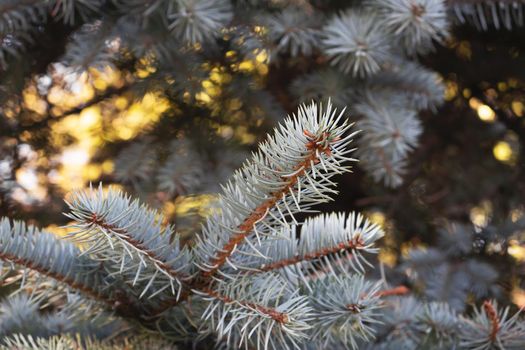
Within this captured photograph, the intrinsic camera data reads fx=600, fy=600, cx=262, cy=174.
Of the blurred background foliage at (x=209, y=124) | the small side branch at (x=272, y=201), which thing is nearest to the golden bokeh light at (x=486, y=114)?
the blurred background foliage at (x=209, y=124)

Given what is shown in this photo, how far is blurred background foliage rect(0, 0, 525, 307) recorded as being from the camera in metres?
0.82

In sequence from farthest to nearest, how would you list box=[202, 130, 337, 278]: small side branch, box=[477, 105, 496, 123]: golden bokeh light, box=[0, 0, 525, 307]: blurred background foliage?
box=[477, 105, 496, 123]: golden bokeh light
box=[0, 0, 525, 307]: blurred background foliage
box=[202, 130, 337, 278]: small side branch

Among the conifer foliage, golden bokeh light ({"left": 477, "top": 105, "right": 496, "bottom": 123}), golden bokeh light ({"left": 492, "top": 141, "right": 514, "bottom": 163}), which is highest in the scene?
golden bokeh light ({"left": 477, "top": 105, "right": 496, "bottom": 123})

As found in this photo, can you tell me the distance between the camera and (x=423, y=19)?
748 mm

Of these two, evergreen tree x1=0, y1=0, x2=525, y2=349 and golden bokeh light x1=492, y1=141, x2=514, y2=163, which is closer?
evergreen tree x1=0, y1=0, x2=525, y2=349

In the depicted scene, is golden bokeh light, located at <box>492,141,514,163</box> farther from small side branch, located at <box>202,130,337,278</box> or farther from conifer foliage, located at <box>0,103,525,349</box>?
small side branch, located at <box>202,130,337,278</box>

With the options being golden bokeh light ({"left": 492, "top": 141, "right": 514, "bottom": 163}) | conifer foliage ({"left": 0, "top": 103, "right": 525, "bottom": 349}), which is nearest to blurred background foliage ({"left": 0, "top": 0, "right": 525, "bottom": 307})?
golden bokeh light ({"left": 492, "top": 141, "right": 514, "bottom": 163})

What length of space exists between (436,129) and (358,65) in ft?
1.42

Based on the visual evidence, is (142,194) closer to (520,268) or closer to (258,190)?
(258,190)

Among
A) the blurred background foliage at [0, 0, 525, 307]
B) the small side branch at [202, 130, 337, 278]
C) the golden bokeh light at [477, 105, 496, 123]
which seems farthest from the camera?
the golden bokeh light at [477, 105, 496, 123]

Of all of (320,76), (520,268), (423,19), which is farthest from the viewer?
(520,268)

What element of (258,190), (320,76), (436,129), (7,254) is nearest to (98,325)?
(7,254)

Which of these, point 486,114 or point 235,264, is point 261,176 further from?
point 486,114

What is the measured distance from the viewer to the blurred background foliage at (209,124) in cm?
82
